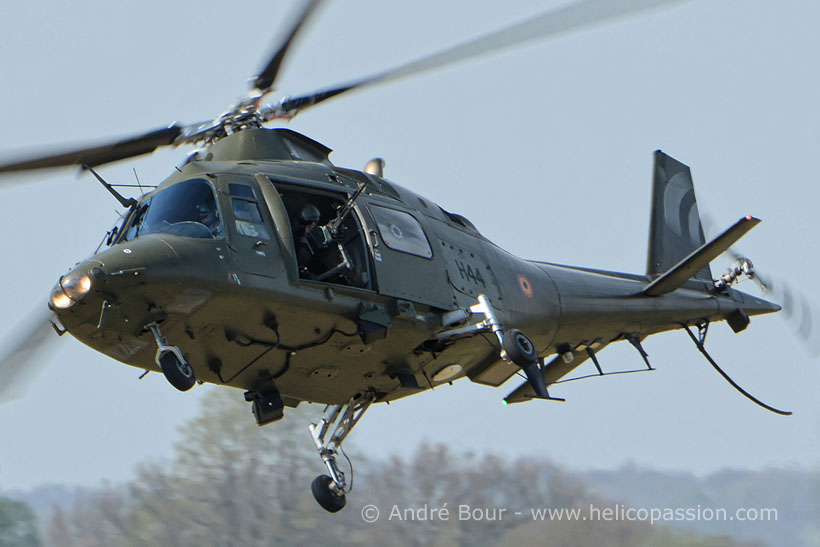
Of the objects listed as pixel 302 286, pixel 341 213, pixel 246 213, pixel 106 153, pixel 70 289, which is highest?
pixel 106 153

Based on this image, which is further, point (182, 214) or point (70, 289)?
point (182, 214)

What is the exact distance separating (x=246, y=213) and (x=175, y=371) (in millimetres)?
1512

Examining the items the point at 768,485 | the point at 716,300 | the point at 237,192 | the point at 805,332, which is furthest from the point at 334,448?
the point at 768,485

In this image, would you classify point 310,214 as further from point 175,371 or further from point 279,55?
point 175,371

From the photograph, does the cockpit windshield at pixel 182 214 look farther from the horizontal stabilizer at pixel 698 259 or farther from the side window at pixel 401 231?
the horizontal stabilizer at pixel 698 259

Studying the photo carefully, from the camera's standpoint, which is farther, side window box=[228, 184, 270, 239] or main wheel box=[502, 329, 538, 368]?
main wheel box=[502, 329, 538, 368]

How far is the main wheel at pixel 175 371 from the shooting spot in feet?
29.0

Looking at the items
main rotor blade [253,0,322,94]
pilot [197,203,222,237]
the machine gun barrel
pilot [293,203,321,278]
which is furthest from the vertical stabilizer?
pilot [197,203,222,237]

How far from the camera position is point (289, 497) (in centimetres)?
2481

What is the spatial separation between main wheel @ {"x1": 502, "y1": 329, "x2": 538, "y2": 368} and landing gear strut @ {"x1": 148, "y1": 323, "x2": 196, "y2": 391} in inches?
119

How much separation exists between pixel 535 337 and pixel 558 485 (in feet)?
41.3

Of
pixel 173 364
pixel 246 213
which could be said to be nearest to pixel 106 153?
pixel 246 213

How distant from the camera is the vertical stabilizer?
14.8 metres

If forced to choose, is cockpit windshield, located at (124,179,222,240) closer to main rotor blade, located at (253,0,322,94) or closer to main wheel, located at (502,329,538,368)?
main rotor blade, located at (253,0,322,94)
